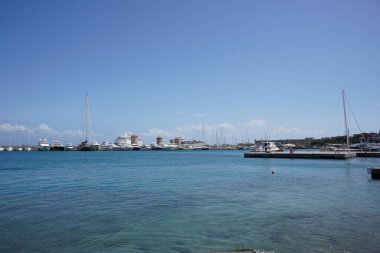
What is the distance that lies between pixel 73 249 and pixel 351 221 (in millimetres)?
11410

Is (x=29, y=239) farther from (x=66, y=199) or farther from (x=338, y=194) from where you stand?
(x=338, y=194)

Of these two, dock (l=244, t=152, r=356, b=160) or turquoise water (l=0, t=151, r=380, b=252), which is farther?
dock (l=244, t=152, r=356, b=160)

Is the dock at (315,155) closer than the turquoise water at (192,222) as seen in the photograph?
No

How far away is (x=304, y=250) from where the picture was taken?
1015cm

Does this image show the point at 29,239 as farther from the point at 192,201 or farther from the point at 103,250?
the point at 192,201

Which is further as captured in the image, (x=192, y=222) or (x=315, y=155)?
(x=315, y=155)

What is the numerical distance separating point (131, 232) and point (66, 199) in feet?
33.0

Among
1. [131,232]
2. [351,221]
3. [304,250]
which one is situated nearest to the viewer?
[304,250]

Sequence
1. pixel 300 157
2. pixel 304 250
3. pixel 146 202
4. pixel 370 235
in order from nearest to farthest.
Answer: pixel 304 250
pixel 370 235
pixel 146 202
pixel 300 157

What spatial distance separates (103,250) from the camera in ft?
34.4

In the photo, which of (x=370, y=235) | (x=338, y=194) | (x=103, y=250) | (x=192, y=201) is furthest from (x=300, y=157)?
(x=103, y=250)

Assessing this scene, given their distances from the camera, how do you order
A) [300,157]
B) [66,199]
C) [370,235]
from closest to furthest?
[370,235]
[66,199]
[300,157]

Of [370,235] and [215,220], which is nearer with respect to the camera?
[370,235]

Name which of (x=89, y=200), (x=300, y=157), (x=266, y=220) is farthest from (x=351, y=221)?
(x=300, y=157)
